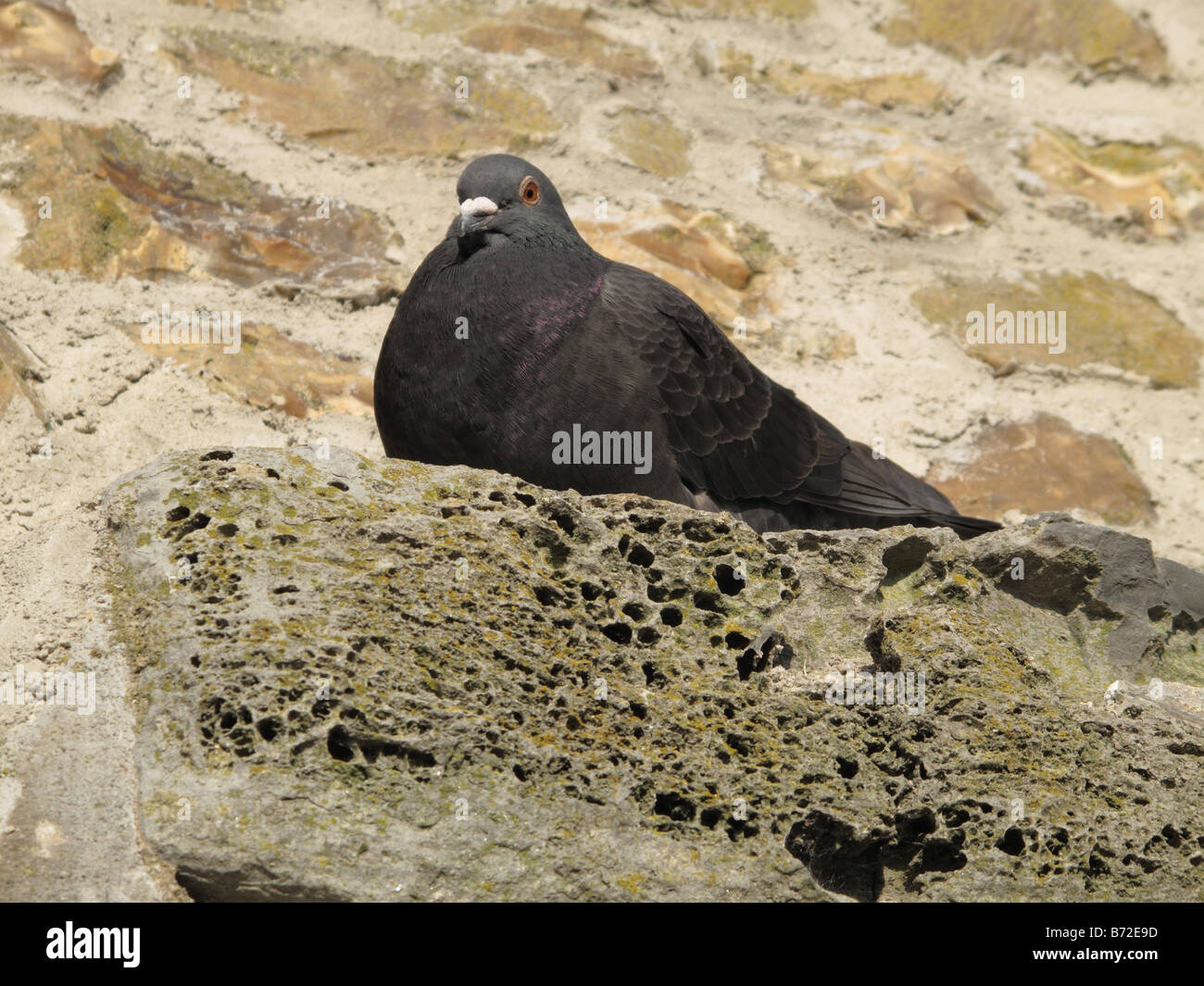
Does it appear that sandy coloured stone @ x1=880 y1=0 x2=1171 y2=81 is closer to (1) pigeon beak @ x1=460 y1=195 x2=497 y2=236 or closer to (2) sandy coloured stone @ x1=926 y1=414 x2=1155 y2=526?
(2) sandy coloured stone @ x1=926 y1=414 x2=1155 y2=526

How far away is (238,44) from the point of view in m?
5.69

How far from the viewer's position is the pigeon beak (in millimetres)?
4703

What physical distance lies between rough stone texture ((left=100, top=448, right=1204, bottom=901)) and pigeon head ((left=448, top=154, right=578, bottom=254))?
1466 millimetres

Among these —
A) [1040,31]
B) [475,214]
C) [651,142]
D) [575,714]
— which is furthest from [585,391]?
[1040,31]

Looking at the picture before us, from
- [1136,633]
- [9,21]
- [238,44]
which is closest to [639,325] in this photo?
[1136,633]

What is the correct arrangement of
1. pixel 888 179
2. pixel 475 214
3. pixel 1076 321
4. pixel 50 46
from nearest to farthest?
pixel 475 214 < pixel 50 46 < pixel 1076 321 < pixel 888 179

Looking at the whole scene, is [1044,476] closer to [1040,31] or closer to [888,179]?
[888,179]

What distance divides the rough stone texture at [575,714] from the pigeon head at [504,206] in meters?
1.47

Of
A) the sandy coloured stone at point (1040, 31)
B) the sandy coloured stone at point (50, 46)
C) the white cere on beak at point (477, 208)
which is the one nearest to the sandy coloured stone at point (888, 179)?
the sandy coloured stone at point (1040, 31)

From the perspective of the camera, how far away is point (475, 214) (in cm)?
473

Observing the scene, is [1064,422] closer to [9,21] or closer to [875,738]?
[875,738]

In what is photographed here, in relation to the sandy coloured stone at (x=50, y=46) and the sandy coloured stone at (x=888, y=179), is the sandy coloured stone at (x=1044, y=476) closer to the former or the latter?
the sandy coloured stone at (x=888, y=179)

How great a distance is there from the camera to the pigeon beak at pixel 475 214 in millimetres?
4703

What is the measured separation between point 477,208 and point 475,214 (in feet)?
0.07
